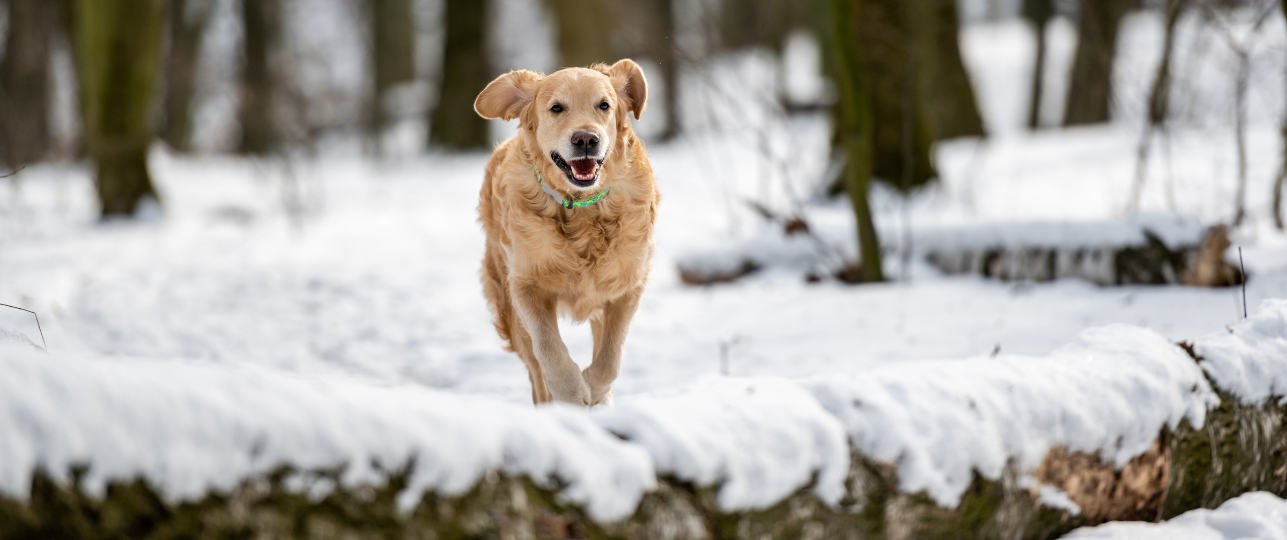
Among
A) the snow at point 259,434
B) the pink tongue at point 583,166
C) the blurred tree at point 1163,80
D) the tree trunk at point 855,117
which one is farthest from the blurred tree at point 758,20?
the snow at point 259,434

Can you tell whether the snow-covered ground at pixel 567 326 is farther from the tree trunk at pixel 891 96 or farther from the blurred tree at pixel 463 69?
the blurred tree at pixel 463 69

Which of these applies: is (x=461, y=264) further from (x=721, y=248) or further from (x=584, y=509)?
(x=584, y=509)

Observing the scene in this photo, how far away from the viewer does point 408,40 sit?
22172 millimetres

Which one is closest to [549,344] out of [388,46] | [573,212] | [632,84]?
[573,212]

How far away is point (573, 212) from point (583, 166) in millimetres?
211

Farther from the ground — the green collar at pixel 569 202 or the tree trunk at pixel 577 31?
the tree trunk at pixel 577 31

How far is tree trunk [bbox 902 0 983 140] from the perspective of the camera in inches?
369

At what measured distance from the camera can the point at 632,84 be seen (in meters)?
3.80

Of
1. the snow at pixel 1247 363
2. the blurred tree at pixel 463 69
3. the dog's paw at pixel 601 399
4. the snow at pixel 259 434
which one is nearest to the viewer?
the snow at pixel 259 434

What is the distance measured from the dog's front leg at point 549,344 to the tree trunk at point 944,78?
5.93 m

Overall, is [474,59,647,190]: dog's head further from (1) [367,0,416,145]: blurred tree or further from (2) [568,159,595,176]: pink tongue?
(1) [367,0,416,145]: blurred tree

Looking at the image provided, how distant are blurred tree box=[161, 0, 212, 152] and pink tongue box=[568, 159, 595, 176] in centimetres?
Answer: 1930

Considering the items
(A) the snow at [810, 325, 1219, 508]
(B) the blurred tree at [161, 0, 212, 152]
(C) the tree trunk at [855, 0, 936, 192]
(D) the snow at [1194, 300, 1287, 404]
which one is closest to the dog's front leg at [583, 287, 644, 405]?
(A) the snow at [810, 325, 1219, 508]

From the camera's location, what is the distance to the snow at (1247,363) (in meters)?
2.72
